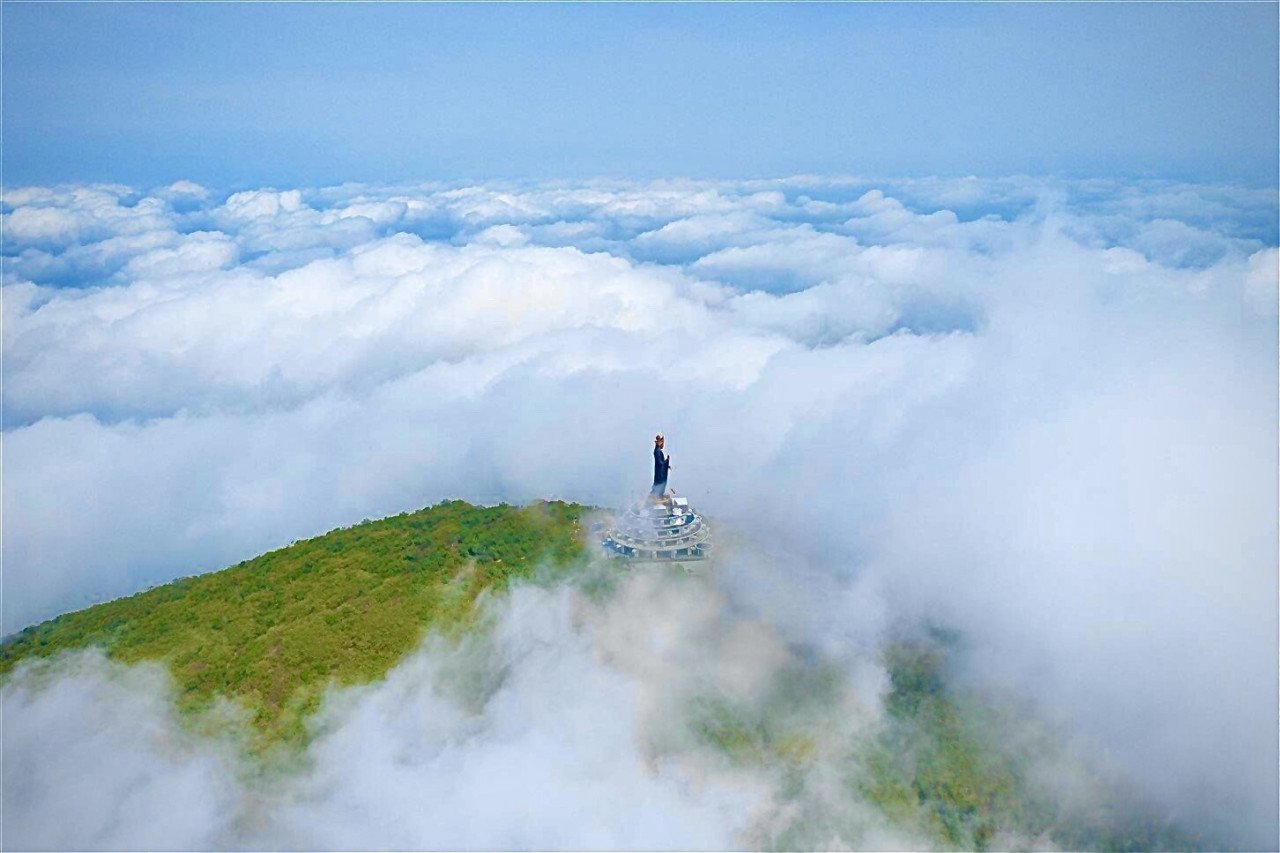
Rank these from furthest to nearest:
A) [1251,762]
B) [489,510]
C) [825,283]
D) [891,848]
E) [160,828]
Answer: [825,283]
[489,510]
[1251,762]
[891,848]
[160,828]

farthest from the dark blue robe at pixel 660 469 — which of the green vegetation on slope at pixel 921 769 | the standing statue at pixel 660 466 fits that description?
the green vegetation on slope at pixel 921 769

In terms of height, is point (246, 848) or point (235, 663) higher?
point (235, 663)

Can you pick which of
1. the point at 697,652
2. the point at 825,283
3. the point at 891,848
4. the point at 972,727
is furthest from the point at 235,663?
the point at 825,283

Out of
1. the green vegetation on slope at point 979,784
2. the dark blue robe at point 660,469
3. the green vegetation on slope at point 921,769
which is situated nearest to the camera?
the green vegetation on slope at point 921,769

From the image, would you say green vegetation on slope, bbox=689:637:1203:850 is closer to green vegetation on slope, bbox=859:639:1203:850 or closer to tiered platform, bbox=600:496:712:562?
green vegetation on slope, bbox=859:639:1203:850

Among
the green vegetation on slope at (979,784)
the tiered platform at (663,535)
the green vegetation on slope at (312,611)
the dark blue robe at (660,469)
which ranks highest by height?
the dark blue robe at (660,469)

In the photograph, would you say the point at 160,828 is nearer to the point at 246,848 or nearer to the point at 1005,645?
the point at 246,848

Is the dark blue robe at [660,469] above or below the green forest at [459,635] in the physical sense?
above

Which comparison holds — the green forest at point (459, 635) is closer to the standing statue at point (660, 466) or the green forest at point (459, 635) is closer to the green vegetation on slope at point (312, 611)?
the green vegetation on slope at point (312, 611)
